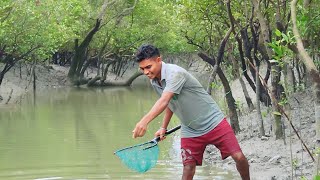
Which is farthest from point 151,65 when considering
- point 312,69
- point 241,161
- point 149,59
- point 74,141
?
point 74,141

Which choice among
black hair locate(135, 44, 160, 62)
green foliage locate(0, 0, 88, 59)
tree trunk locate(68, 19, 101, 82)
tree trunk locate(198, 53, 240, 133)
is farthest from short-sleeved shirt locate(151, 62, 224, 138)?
tree trunk locate(68, 19, 101, 82)

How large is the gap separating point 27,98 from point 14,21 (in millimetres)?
5033

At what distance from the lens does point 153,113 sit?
5449 millimetres

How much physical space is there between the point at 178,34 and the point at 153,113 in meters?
26.3

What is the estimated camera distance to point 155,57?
228 inches

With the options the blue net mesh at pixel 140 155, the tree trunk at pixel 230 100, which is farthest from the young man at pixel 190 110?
Result: the tree trunk at pixel 230 100

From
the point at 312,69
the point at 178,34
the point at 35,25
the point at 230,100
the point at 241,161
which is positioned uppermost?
the point at 35,25

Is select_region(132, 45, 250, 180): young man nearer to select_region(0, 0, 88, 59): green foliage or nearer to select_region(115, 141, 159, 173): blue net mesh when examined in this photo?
Result: select_region(115, 141, 159, 173): blue net mesh

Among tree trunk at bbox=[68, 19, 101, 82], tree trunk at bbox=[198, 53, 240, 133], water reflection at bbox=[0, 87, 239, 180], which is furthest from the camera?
tree trunk at bbox=[68, 19, 101, 82]

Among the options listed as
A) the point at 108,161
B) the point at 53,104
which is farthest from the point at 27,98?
the point at 108,161

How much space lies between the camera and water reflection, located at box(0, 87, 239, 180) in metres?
9.23

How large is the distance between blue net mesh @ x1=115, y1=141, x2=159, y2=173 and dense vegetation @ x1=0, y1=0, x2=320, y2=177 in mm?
1812

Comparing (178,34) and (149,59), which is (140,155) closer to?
(149,59)

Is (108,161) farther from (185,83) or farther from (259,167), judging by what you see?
(185,83)
